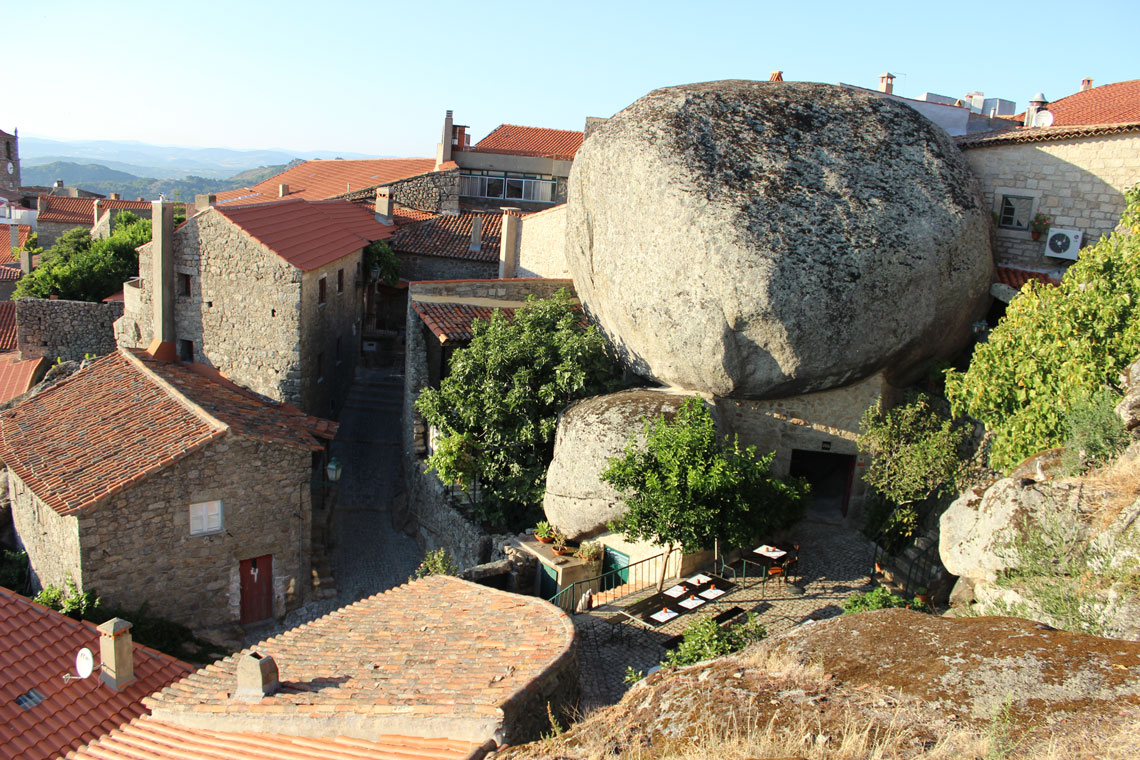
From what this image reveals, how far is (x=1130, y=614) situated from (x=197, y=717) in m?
9.78

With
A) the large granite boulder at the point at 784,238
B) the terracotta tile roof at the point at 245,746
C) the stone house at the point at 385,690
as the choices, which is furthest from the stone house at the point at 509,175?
the terracotta tile roof at the point at 245,746

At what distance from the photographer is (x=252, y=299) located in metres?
22.0

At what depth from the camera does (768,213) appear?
1577cm

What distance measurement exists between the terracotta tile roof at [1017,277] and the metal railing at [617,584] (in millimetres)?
8540

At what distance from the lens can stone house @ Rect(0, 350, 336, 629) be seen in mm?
15516

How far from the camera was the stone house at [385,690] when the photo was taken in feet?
27.6

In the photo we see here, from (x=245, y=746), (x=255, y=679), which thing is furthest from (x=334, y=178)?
(x=245, y=746)

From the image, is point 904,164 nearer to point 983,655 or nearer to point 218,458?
point 983,655

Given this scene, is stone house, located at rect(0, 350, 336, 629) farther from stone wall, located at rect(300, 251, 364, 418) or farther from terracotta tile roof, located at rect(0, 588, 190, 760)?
stone wall, located at rect(300, 251, 364, 418)

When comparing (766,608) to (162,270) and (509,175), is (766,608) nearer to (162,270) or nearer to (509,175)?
(162,270)

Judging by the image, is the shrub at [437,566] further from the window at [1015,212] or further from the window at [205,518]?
the window at [1015,212]

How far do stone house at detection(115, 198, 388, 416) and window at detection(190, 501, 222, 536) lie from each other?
224 inches

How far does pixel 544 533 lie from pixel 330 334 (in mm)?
10570

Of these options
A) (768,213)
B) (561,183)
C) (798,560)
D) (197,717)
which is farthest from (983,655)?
(561,183)
